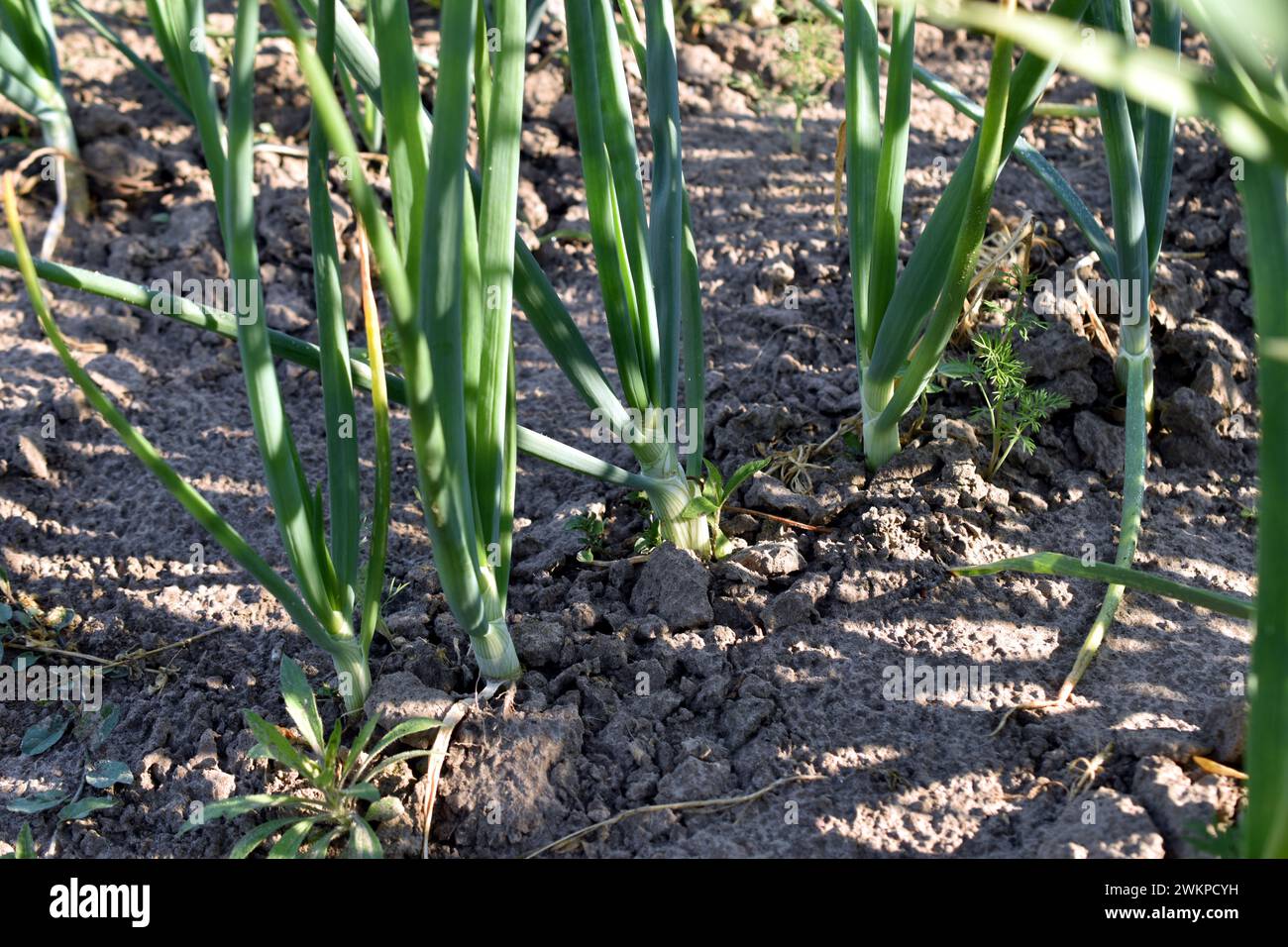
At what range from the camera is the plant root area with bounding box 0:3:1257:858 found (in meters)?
1.55

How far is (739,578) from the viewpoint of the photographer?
185cm

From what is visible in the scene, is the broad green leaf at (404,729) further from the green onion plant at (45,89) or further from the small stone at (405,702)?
the green onion plant at (45,89)

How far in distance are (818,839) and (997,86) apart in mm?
967

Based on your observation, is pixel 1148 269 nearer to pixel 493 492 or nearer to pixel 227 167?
pixel 493 492

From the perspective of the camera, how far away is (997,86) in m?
1.40

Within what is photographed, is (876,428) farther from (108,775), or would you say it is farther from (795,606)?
(108,775)

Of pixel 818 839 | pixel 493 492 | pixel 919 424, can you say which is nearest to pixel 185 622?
pixel 493 492

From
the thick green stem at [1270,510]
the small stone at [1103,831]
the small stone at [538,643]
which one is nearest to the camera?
the thick green stem at [1270,510]

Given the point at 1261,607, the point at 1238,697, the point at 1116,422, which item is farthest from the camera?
the point at 1116,422

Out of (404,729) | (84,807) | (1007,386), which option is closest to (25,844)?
(84,807)

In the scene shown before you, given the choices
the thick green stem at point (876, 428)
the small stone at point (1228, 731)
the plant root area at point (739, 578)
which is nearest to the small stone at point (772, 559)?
the plant root area at point (739, 578)

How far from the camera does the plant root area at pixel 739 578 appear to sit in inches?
60.9

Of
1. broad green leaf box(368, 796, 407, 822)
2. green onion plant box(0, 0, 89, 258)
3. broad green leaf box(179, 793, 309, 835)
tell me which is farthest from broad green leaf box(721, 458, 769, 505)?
green onion plant box(0, 0, 89, 258)

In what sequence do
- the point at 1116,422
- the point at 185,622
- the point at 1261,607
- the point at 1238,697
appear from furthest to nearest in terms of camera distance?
the point at 1116,422
the point at 185,622
the point at 1238,697
the point at 1261,607
